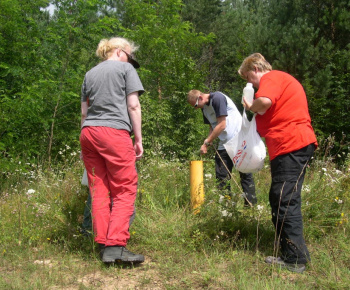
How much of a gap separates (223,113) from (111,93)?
5.12 ft

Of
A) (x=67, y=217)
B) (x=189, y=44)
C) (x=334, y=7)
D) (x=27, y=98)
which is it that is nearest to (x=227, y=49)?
(x=189, y=44)

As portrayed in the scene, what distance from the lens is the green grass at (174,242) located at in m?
2.91

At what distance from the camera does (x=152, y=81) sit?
13.7 metres

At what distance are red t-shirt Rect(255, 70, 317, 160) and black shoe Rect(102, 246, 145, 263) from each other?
1.38 meters

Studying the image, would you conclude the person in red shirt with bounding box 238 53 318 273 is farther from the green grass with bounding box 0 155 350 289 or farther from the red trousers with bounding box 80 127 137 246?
the red trousers with bounding box 80 127 137 246

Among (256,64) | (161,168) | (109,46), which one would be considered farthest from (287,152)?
(161,168)

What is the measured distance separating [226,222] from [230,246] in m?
0.33

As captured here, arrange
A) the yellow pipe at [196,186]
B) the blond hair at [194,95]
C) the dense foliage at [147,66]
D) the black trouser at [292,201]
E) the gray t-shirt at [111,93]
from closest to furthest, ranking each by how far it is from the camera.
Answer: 1. the black trouser at [292,201]
2. the gray t-shirt at [111,93]
3. the yellow pipe at [196,186]
4. the blond hair at [194,95]
5. the dense foliage at [147,66]

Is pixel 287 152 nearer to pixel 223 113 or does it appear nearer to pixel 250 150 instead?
pixel 250 150

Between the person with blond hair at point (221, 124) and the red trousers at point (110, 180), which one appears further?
the person with blond hair at point (221, 124)

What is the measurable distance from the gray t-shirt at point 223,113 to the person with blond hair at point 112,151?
1.35 meters

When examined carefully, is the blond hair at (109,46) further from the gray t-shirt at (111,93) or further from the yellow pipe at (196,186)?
the yellow pipe at (196,186)

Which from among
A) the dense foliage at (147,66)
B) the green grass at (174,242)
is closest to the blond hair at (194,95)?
the green grass at (174,242)

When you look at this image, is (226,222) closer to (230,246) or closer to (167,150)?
(230,246)
